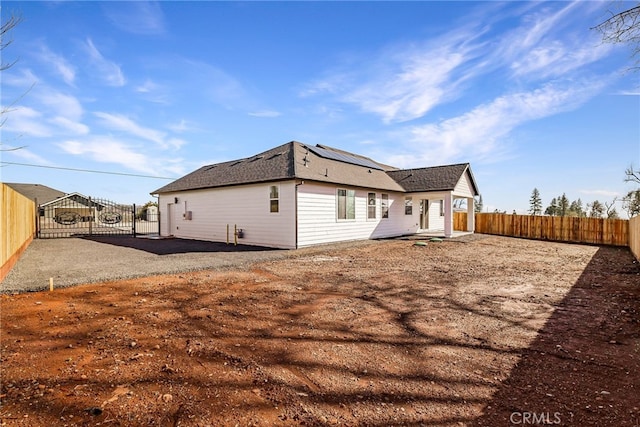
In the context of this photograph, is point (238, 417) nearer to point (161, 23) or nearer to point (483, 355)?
point (483, 355)

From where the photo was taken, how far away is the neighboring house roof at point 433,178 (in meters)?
18.6

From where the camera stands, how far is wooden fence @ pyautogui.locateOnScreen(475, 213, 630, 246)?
57.0 feet

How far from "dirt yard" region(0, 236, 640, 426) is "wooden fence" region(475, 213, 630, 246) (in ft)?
47.7

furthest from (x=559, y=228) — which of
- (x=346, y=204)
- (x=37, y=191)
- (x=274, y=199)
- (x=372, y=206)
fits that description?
(x=37, y=191)

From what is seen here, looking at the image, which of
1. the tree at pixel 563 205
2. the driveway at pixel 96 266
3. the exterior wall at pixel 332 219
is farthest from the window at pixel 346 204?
the tree at pixel 563 205

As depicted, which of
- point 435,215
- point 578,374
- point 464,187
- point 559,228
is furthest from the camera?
point 435,215

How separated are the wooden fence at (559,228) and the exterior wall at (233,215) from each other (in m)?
17.1

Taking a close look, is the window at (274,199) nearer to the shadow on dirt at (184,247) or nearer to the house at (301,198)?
the house at (301,198)

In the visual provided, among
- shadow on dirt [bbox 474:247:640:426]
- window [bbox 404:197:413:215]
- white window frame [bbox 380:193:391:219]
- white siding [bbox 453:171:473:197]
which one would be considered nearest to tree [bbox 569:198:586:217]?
white siding [bbox 453:171:473:197]

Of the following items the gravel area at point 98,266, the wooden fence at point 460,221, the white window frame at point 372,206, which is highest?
the white window frame at point 372,206

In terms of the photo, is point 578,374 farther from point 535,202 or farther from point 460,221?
point 535,202

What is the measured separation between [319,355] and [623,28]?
21.6 feet

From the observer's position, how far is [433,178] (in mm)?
19703

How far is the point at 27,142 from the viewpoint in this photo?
23.5 feet
